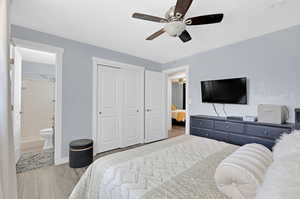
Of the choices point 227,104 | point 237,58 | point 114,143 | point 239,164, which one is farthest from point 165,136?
point 239,164

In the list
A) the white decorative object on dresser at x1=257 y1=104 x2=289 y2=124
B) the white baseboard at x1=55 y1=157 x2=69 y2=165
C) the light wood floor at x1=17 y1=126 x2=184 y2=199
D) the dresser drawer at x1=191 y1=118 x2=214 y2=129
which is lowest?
the light wood floor at x1=17 y1=126 x2=184 y2=199

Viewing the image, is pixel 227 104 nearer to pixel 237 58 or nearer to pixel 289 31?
pixel 237 58

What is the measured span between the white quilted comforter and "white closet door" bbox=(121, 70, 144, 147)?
6.85 feet

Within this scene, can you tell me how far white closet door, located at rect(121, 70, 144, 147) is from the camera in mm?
3588

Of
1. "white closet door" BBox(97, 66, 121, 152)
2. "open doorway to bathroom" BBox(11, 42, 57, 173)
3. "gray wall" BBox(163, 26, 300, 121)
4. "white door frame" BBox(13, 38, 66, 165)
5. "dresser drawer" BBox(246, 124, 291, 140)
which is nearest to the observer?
"dresser drawer" BBox(246, 124, 291, 140)

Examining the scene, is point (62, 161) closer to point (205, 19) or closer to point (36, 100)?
point (36, 100)

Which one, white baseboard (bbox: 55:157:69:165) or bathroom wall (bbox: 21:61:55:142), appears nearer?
white baseboard (bbox: 55:157:69:165)

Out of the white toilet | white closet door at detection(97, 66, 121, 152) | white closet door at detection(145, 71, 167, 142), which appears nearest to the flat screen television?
white closet door at detection(145, 71, 167, 142)

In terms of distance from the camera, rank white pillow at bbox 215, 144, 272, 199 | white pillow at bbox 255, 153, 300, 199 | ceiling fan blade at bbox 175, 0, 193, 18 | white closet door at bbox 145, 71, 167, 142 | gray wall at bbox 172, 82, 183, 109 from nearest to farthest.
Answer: white pillow at bbox 255, 153, 300, 199
white pillow at bbox 215, 144, 272, 199
ceiling fan blade at bbox 175, 0, 193, 18
white closet door at bbox 145, 71, 167, 142
gray wall at bbox 172, 82, 183, 109

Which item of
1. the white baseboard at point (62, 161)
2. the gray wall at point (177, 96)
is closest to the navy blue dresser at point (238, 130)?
the white baseboard at point (62, 161)

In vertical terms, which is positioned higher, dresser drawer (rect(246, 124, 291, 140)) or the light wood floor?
dresser drawer (rect(246, 124, 291, 140))

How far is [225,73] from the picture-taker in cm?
310

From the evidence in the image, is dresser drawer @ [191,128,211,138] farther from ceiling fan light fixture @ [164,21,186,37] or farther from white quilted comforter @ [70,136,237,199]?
ceiling fan light fixture @ [164,21,186,37]

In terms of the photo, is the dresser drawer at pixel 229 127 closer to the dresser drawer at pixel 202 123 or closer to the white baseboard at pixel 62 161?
the dresser drawer at pixel 202 123
